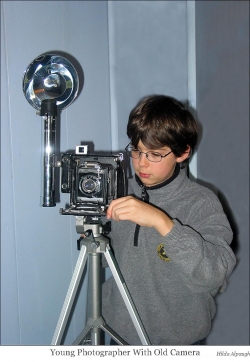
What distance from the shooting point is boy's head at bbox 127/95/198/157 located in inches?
40.2

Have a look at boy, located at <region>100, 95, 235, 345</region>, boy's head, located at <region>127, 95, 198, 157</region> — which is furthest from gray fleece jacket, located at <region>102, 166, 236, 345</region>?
boy's head, located at <region>127, 95, 198, 157</region>

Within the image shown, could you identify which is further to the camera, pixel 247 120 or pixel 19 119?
pixel 247 120

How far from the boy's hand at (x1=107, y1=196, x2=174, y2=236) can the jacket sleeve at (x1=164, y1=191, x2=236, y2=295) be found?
2cm

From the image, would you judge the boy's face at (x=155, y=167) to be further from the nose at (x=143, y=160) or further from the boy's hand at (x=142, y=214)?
the boy's hand at (x=142, y=214)

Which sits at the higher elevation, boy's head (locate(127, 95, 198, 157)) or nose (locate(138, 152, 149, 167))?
boy's head (locate(127, 95, 198, 157))

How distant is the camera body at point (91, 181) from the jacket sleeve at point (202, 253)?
22 centimetres

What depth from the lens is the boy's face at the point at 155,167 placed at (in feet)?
3.37

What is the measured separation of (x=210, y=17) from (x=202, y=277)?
1232 mm

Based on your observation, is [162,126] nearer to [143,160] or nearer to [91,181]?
[143,160]

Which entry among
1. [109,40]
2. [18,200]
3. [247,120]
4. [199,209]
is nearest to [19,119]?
[18,200]

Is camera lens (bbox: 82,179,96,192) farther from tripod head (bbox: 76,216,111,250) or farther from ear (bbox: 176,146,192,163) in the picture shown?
ear (bbox: 176,146,192,163)

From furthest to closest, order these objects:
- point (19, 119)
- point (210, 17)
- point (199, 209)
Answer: point (210, 17)
point (19, 119)
point (199, 209)

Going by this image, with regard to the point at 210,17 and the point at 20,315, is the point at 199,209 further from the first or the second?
the point at 210,17

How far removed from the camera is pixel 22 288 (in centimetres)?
135
